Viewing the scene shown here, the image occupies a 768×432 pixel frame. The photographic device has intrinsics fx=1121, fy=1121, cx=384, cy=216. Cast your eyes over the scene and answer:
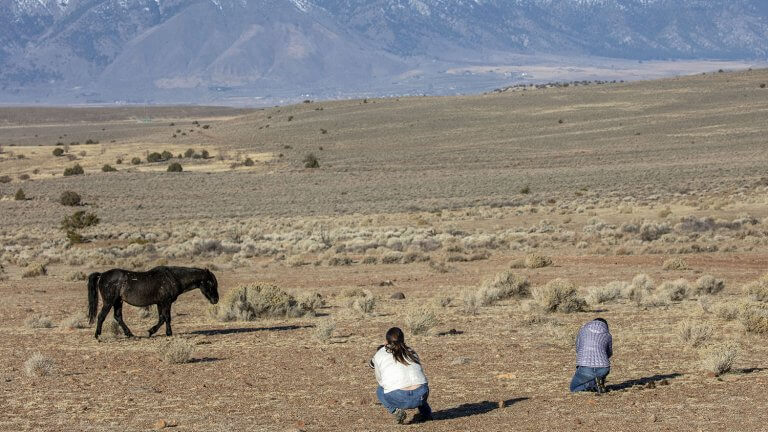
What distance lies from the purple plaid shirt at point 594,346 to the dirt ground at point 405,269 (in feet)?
1.42

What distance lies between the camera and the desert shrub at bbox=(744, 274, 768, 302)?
Result: 1842 centimetres

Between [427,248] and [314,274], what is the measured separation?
212 inches

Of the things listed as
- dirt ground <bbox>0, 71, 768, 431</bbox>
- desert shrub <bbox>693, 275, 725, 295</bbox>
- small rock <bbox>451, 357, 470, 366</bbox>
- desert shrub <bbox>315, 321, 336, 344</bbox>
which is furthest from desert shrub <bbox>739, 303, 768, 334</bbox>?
desert shrub <bbox>315, 321, 336, 344</bbox>

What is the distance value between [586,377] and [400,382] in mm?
2236

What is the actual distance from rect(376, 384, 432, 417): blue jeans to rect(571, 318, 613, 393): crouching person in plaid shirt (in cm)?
190

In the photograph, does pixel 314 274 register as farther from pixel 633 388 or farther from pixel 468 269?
pixel 633 388

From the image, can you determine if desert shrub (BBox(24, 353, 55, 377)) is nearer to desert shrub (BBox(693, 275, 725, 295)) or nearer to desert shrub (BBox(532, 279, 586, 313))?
desert shrub (BBox(532, 279, 586, 313))

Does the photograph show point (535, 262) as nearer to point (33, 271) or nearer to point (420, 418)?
point (33, 271)

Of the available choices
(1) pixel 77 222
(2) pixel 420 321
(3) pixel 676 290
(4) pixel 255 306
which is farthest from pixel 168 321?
(1) pixel 77 222

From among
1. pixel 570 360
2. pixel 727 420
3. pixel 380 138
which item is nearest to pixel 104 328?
pixel 570 360

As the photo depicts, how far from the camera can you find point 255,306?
1852 centimetres

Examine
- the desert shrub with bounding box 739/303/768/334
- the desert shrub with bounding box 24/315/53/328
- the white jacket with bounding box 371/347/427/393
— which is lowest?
the desert shrub with bounding box 24/315/53/328

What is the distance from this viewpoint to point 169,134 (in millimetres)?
107000

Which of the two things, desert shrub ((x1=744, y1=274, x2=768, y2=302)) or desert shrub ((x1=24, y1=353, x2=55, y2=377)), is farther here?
desert shrub ((x1=744, y1=274, x2=768, y2=302))
